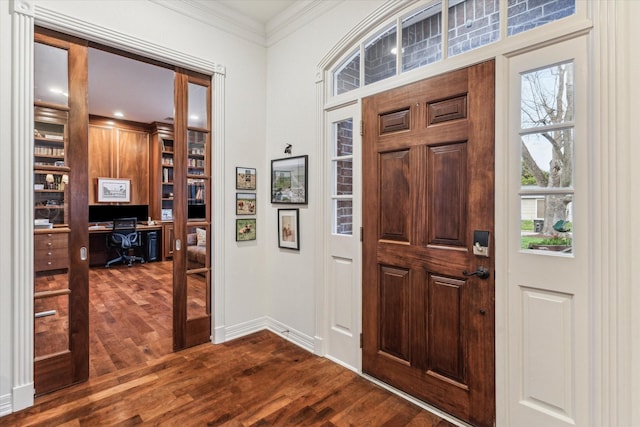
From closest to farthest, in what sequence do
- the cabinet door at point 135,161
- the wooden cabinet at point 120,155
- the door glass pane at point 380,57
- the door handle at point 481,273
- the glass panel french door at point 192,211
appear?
the door handle at point 481,273
the door glass pane at point 380,57
the glass panel french door at point 192,211
the wooden cabinet at point 120,155
the cabinet door at point 135,161

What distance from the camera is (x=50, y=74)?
241 centimetres

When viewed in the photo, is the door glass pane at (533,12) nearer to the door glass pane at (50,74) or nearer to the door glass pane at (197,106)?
the door glass pane at (197,106)

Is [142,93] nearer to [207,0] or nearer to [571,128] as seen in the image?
[207,0]

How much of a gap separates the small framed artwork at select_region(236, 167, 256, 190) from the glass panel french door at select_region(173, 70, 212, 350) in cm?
29

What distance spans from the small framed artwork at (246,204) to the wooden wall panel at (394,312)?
5.28ft

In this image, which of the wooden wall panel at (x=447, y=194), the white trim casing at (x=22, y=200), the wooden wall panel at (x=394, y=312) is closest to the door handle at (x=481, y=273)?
the wooden wall panel at (x=447, y=194)

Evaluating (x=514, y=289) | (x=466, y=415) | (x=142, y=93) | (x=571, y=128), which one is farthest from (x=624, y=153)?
(x=142, y=93)

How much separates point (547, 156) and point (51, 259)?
338 centimetres

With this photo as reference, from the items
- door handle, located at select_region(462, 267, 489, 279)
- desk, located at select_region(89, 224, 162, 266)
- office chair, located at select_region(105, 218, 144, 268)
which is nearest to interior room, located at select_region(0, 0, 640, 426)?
door handle, located at select_region(462, 267, 489, 279)

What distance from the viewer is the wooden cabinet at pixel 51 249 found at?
2.32 metres

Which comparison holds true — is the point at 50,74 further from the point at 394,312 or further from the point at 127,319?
the point at 394,312

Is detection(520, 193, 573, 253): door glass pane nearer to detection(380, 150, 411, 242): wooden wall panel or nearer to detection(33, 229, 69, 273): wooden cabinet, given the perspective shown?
detection(380, 150, 411, 242): wooden wall panel

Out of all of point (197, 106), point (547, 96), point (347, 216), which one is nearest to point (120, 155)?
point (197, 106)

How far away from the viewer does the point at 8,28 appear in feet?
7.08
